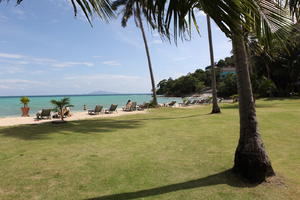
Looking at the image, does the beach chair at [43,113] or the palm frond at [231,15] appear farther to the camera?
the beach chair at [43,113]

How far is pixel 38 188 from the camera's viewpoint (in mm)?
3367

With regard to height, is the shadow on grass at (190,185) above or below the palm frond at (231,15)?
below

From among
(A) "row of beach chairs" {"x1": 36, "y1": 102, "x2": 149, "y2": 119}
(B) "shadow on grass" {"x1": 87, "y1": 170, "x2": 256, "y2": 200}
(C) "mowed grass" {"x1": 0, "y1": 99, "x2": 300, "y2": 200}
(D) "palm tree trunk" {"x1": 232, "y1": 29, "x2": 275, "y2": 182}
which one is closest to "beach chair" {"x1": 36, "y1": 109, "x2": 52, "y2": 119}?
(A) "row of beach chairs" {"x1": 36, "y1": 102, "x2": 149, "y2": 119}

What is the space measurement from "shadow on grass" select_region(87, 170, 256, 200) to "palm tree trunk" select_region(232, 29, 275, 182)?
220mm

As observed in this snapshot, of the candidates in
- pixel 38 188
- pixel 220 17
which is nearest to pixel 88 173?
pixel 38 188

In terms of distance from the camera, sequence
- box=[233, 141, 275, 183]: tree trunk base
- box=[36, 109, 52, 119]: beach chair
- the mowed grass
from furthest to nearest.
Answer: box=[36, 109, 52, 119]: beach chair → box=[233, 141, 275, 183]: tree trunk base → the mowed grass

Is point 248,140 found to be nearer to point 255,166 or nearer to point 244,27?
point 255,166

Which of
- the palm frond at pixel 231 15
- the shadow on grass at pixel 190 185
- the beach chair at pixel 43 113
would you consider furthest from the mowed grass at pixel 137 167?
the beach chair at pixel 43 113

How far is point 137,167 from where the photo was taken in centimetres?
424

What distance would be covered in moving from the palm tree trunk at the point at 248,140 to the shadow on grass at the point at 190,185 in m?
0.22

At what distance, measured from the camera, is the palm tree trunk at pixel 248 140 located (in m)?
3.57

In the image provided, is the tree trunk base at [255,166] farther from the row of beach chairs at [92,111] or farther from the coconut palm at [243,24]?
the row of beach chairs at [92,111]

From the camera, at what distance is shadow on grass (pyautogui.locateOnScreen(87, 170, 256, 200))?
123 inches

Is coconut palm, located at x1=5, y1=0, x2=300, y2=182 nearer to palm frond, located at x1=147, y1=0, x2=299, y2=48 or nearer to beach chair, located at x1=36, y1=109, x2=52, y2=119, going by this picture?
palm frond, located at x1=147, y1=0, x2=299, y2=48
